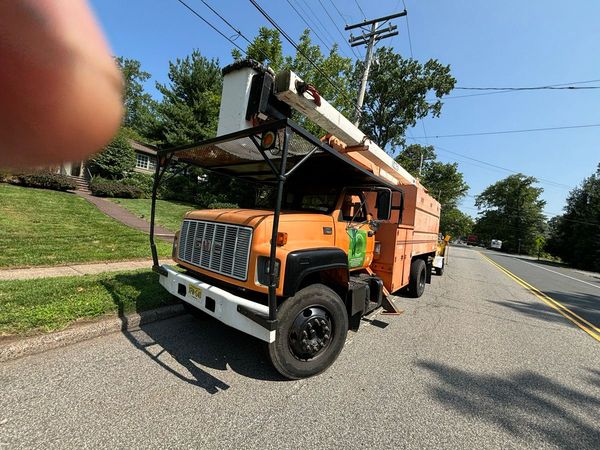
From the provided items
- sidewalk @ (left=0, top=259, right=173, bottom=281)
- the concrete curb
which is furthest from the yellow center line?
sidewalk @ (left=0, top=259, right=173, bottom=281)

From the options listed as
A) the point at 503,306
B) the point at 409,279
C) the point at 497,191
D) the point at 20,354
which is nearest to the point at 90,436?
the point at 20,354

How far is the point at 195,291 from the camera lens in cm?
358

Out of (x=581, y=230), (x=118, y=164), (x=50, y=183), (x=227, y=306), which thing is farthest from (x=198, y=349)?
(x=581, y=230)

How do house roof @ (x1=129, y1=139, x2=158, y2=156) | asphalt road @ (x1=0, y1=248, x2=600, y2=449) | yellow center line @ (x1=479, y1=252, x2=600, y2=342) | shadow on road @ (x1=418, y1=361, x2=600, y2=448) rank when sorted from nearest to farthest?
1. asphalt road @ (x1=0, y1=248, x2=600, y2=449)
2. shadow on road @ (x1=418, y1=361, x2=600, y2=448)
3. yellow center line @ (x1=479, y1=252, x2=600, y2=342)
4. house roof @ (x1=129, y1=139, x2=158, y2=156)

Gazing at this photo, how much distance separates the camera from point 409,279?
7.41 meters

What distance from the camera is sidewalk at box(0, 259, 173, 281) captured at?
534 cm

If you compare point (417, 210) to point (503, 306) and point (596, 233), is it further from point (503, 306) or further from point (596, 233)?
point (596, 233)

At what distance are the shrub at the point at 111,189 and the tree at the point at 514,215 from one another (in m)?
72.7

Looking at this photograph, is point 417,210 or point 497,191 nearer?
point 417,210

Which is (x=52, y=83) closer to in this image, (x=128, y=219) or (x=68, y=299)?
(x=68, y=299)

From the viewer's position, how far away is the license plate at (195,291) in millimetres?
3510

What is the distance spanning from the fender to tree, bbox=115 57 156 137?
6.19 ft

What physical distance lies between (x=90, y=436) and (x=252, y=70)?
3399 mm

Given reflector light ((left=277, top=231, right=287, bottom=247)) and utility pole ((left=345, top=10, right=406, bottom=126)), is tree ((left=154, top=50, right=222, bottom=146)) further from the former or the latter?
reflector light ((left=277, top=231, right=287, bottom=247))
